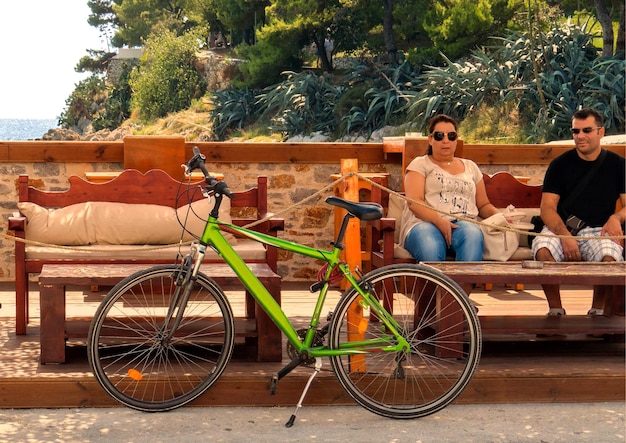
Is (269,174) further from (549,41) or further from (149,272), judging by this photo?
(549,41)

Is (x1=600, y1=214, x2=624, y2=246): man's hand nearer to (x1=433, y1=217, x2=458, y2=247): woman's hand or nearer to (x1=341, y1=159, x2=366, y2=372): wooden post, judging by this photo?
(x1=433, y1=217, x2=458, y2=247): woman's hand

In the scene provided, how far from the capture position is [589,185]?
233 inches

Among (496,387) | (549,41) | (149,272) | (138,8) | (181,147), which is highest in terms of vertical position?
(138,8)

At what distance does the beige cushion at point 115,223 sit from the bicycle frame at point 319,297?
142 cm

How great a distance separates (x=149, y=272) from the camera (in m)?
4.56

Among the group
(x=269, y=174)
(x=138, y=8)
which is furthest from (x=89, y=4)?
(x=269, y=174)

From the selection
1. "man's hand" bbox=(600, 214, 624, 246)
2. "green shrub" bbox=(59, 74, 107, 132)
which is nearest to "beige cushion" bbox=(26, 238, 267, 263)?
"man's hand" bbox=(600, 214, 624, 246)

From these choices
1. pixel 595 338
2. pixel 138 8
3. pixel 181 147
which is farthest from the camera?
pixel 138 8

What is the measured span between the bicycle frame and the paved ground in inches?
11.9

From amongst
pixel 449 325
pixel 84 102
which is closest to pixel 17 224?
pixel 449 325

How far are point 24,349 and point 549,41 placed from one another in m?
22.7

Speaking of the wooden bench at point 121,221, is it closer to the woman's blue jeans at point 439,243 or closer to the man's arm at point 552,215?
the woman's blue jeans at point 439,243

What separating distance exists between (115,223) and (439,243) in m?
1.84

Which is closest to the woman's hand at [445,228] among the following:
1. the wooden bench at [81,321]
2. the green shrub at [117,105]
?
the wooden bench at [81,321]
